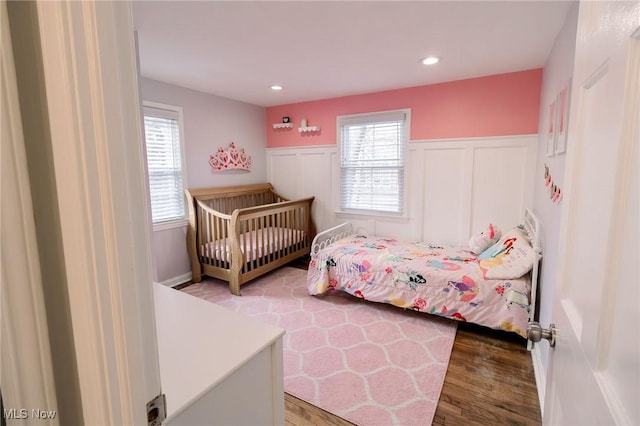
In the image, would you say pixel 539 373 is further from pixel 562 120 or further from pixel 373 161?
pixel 373 161

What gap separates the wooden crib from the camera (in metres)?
3.30

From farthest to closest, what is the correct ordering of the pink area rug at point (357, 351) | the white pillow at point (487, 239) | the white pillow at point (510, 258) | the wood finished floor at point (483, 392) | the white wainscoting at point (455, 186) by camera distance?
the white wainscoting at point (455, 186) < the white pillow at point (487, 239) < the white pillow at point (510, 258) < the pink area rug at point (357, 351) < the wood finished floor at point (483, 392)

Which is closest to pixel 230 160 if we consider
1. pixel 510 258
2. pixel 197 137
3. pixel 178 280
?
pixel 197 137

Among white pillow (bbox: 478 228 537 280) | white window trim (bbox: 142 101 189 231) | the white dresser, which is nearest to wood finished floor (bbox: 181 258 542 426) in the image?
white pillow (bbox: 478 228 537 280)

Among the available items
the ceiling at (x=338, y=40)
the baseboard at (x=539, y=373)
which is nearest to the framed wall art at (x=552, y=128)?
the ceiling at (x=338, y=40)

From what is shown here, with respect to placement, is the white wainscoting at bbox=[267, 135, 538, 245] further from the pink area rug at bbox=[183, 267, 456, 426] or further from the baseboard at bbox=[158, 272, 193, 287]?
the baseboard at bbox=[158, 272, 193, 287]

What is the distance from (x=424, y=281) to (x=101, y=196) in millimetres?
2562

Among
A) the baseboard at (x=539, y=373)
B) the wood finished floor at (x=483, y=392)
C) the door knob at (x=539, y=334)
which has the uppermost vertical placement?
the door knob at (x=539, y=334)

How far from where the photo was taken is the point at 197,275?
364cm

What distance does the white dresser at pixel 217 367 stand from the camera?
0.79 metres

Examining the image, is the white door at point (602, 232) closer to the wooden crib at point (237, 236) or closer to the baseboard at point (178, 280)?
the wooden crib at point (237, 236)

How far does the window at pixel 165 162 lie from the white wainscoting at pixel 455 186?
1.77 m

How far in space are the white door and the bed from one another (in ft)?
5.53

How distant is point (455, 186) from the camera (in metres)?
3.45
